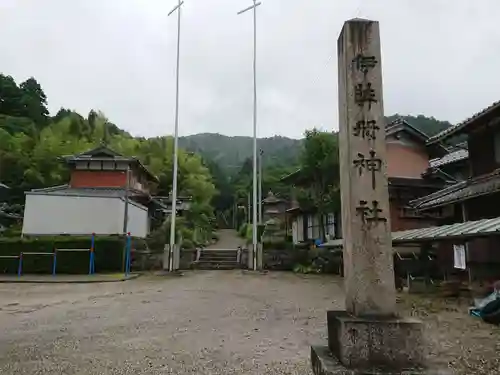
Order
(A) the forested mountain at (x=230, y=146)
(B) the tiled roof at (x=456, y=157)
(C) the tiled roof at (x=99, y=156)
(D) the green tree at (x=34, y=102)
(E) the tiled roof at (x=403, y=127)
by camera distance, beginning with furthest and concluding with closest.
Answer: (A) the forested mountain at (x=230, y=146), (D) the green tree at (x=34, y=102), (C) the tiled roof at (x=99, y=156), (E) the tiled roof at (x=403, y=127), (B) the tiled roof at (x=456, y=157)

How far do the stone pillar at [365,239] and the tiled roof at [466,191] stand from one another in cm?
819

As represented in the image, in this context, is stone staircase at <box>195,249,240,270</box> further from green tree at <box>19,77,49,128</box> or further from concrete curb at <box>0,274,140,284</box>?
green tree at <box>19,77,49,128</box>

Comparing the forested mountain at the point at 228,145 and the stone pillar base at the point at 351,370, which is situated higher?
the forested mountain at the point at 228,145

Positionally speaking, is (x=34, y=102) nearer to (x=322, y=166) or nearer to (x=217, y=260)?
(x=217, y=260)

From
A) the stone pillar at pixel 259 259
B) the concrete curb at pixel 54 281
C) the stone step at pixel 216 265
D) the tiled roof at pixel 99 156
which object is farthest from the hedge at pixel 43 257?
the tiled roof at pixel 99 156

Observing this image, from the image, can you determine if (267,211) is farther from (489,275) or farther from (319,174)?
(489,275)

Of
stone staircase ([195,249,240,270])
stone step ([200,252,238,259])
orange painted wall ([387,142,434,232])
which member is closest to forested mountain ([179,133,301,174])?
stone staircase ([195,249,240,270])

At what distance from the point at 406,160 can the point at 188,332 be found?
1770 centimetres

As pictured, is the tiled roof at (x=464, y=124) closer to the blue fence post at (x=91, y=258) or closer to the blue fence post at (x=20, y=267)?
the blue fence post at (x=91, y=258)

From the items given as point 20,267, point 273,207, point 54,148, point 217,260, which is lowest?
point 20,267

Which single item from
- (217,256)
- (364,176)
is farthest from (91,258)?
(364,176)

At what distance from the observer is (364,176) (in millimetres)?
4508

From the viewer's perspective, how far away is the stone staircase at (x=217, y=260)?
22.7m

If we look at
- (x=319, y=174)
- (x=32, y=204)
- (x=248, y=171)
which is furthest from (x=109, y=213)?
(x=248, y=171)
